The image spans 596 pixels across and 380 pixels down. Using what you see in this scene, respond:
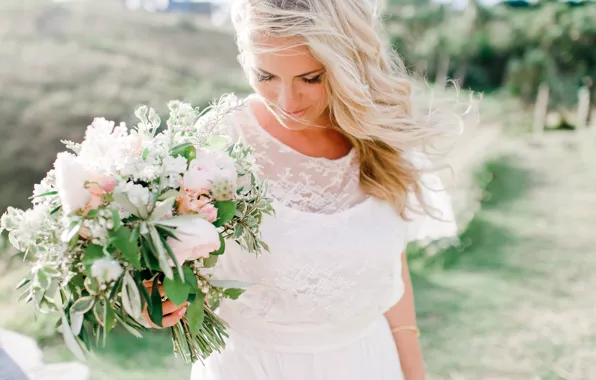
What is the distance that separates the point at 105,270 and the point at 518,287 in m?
4.51

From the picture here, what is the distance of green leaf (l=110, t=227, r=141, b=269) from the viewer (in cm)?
112

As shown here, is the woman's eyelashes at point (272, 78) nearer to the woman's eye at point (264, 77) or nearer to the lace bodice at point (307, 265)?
the woman's eye at point (264, 77)

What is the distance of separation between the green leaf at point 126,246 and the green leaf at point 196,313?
0.25 m

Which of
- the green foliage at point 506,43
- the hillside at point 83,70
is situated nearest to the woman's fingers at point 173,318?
the hillside at point 83,70

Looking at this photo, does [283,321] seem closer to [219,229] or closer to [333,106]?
[219,229]

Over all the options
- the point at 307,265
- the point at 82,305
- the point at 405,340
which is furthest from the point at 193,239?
the point at 405,340

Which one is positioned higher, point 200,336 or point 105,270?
point 105,270

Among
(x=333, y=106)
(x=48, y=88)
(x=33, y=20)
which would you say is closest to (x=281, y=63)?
(x=333, y=106)

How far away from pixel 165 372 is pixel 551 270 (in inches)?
137

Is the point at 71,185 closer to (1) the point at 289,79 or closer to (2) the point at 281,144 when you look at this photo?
(1) the point at 289,79

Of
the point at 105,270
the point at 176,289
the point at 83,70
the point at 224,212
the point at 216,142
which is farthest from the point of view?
the point at 83,70

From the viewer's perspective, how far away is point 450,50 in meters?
11.2

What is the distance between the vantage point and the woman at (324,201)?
1766 millimetres

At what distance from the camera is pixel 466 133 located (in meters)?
2.55
